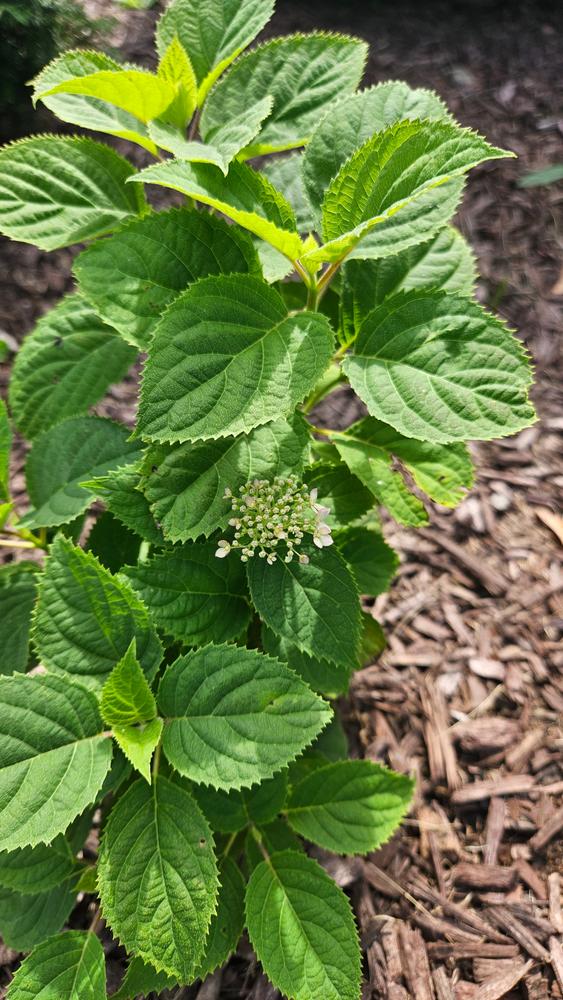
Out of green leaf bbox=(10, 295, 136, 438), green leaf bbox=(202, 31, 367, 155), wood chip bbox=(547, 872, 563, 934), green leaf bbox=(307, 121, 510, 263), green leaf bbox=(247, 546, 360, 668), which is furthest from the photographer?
wood chip bbox=(547, 872, 563, 934)

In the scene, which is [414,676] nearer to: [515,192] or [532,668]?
[532,668]

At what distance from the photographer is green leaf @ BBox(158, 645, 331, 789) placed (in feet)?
3.90

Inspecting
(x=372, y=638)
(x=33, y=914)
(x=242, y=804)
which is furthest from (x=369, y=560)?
(x=33, y=914)

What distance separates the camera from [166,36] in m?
1.37

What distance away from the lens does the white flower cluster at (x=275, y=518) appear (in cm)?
Answer: 123

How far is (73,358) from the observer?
1.62 m

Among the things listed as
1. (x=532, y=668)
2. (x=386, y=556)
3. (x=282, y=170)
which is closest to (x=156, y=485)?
(x=386, y=556)

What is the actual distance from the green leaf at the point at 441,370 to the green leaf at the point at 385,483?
19 cm

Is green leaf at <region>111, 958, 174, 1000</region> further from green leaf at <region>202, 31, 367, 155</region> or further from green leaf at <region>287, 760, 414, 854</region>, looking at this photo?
green leaf at <region>202, 31, 367, 155</region>

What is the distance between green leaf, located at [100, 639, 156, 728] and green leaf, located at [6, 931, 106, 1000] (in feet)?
1.49

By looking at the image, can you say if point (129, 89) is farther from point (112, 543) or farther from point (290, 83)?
point (112, 543)

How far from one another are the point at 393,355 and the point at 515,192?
8.28 feet

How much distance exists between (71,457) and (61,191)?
528 millimetres

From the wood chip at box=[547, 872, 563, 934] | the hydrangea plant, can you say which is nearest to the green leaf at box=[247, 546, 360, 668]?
the hydrangea plant
